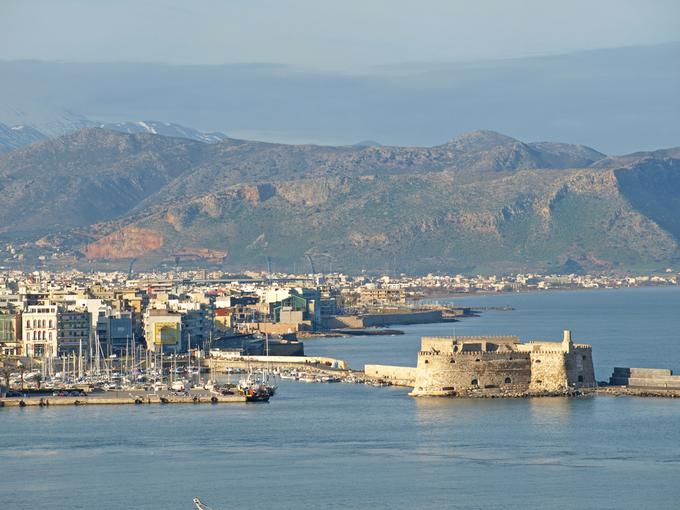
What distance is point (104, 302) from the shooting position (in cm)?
13612

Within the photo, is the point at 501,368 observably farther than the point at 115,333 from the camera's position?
No

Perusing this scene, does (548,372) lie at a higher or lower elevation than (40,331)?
lower

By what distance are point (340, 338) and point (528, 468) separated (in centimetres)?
10066

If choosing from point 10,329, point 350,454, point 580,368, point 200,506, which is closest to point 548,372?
point 580,368

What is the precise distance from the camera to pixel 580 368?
297ft

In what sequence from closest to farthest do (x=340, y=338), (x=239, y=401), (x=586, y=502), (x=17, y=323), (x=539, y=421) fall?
(x=586, y=502), (x=539, y=421), (x=239, y=401), (x=17, y=323), (x=340, y=338)

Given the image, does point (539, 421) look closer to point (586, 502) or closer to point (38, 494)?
point (586, 502)

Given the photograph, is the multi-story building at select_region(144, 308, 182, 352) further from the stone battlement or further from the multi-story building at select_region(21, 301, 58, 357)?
the stone battlement

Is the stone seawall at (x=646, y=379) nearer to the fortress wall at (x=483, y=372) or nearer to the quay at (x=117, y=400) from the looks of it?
the fortress wall at (x=483, y=372)

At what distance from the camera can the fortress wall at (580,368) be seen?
8950 centimetres

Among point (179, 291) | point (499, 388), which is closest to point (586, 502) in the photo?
point (499, 388)

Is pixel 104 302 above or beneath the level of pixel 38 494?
above

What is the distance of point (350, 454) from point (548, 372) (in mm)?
17693

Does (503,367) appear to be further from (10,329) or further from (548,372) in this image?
(10,329)
